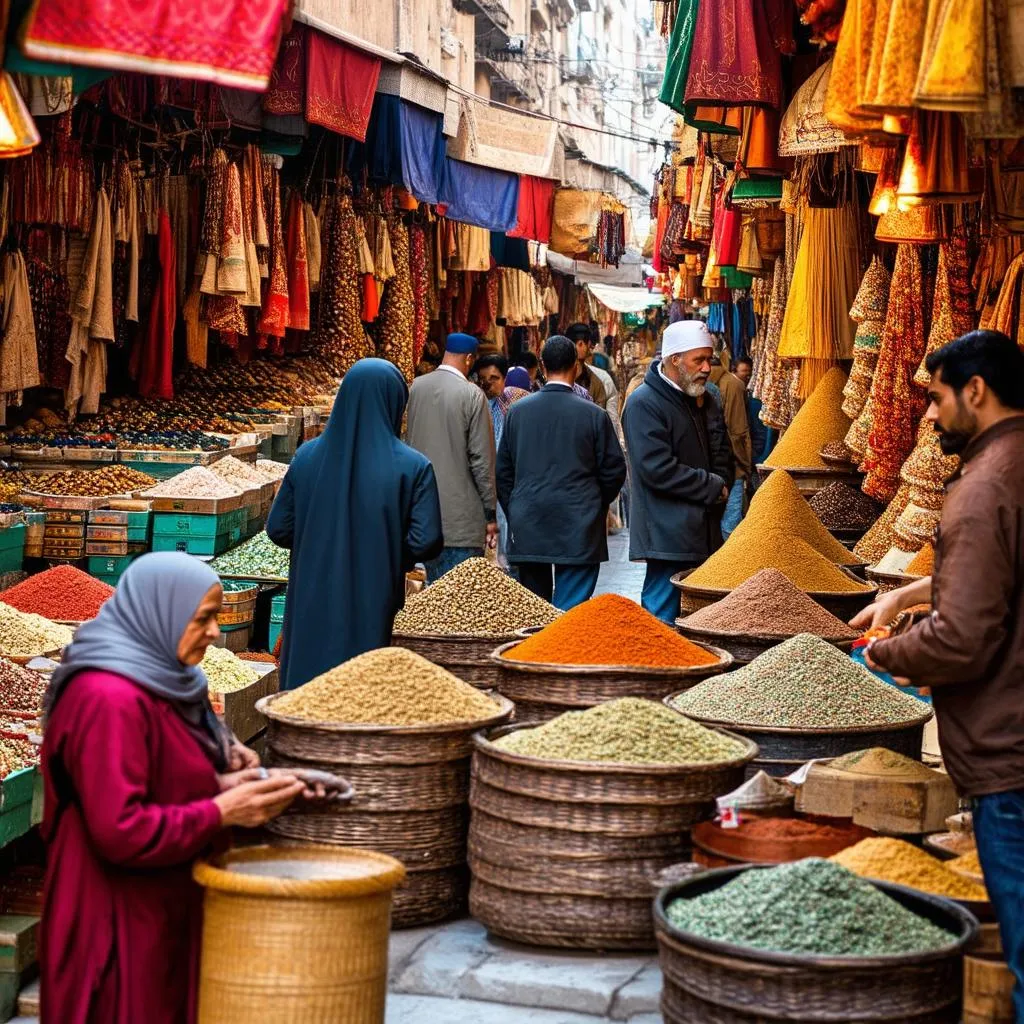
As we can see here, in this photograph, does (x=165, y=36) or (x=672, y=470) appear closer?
(x=165, y=36)

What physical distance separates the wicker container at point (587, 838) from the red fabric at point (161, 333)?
6.96 m

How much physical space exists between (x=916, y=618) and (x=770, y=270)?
6.70 m

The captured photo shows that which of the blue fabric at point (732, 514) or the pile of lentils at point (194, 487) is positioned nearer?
the pile of lentils at point (194, 487)

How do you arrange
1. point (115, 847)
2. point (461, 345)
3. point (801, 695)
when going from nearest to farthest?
point (115, 847), point (801, 695), point (461, 345)

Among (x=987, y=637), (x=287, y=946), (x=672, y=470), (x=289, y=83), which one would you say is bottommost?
(x=287, y=946)

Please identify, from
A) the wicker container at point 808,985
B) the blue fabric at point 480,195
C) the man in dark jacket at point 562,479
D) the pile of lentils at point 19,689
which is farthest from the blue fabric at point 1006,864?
the blue fabric at point 480,195

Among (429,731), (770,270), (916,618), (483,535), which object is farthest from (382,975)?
(770,270)

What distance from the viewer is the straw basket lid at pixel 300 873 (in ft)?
9.57

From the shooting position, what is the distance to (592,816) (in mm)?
3963

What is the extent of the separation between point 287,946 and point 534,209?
12702 millimetres

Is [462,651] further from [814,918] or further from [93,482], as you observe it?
[93,482]

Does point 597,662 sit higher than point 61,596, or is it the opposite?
point 597,662

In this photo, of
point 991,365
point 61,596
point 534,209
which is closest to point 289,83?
point 61,596

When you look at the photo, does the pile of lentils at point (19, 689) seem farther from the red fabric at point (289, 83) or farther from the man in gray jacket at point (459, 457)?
the red fabric at point (289, 83)
